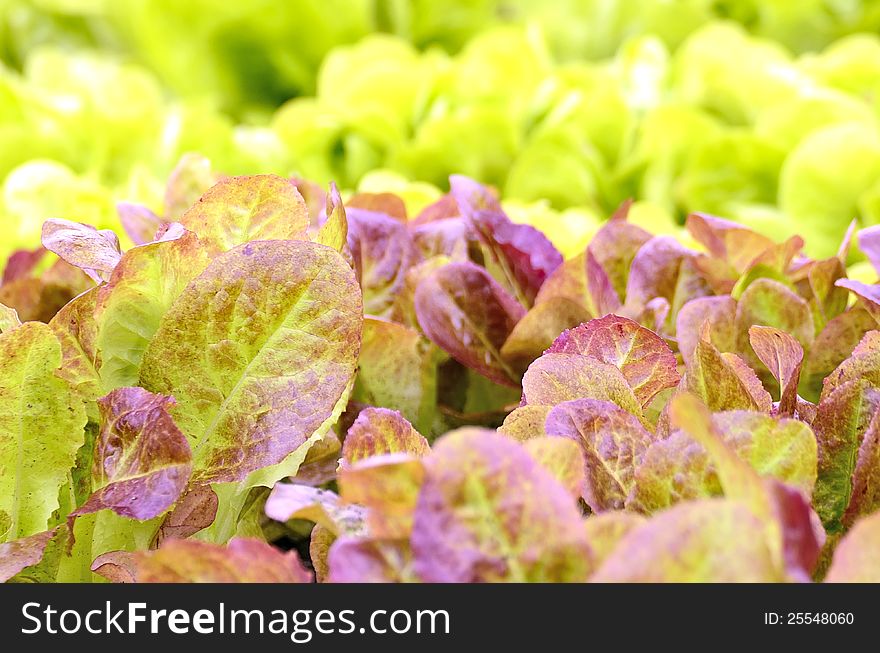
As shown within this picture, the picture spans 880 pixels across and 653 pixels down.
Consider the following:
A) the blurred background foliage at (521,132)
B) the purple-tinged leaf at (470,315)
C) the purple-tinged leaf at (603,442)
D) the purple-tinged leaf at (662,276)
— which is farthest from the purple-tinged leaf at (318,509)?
Result: the blurred background foliage at (521,132)

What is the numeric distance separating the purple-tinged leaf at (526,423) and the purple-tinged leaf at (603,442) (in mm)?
15

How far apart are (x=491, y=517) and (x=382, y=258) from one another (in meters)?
0.35

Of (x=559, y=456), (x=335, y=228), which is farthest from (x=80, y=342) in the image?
(x=559, y=456)

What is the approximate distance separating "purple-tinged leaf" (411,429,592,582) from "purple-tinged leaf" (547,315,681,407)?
19cm

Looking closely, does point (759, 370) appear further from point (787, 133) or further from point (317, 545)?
point (787, 133)

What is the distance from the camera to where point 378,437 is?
0.43m

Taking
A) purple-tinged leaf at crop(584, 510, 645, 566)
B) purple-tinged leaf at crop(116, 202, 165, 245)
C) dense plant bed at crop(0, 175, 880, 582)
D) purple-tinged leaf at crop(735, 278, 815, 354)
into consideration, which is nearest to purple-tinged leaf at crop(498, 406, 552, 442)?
dense plant bed at crop(0, 175, 880, 582)

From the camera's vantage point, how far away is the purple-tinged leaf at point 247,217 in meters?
0.51

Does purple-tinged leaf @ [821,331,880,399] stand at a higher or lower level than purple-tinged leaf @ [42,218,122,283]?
lower

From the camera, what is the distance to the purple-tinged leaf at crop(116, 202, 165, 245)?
0.65 metres

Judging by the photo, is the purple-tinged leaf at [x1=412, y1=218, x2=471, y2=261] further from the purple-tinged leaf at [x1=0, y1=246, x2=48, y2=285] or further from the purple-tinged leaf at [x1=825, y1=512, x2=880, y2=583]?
the purple-tinged leaf at [x1=825, y1=512, x2=880, y2=583]

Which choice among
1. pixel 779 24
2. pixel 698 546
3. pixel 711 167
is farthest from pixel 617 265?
pixel 779 24

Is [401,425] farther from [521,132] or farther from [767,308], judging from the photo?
[521,132]
